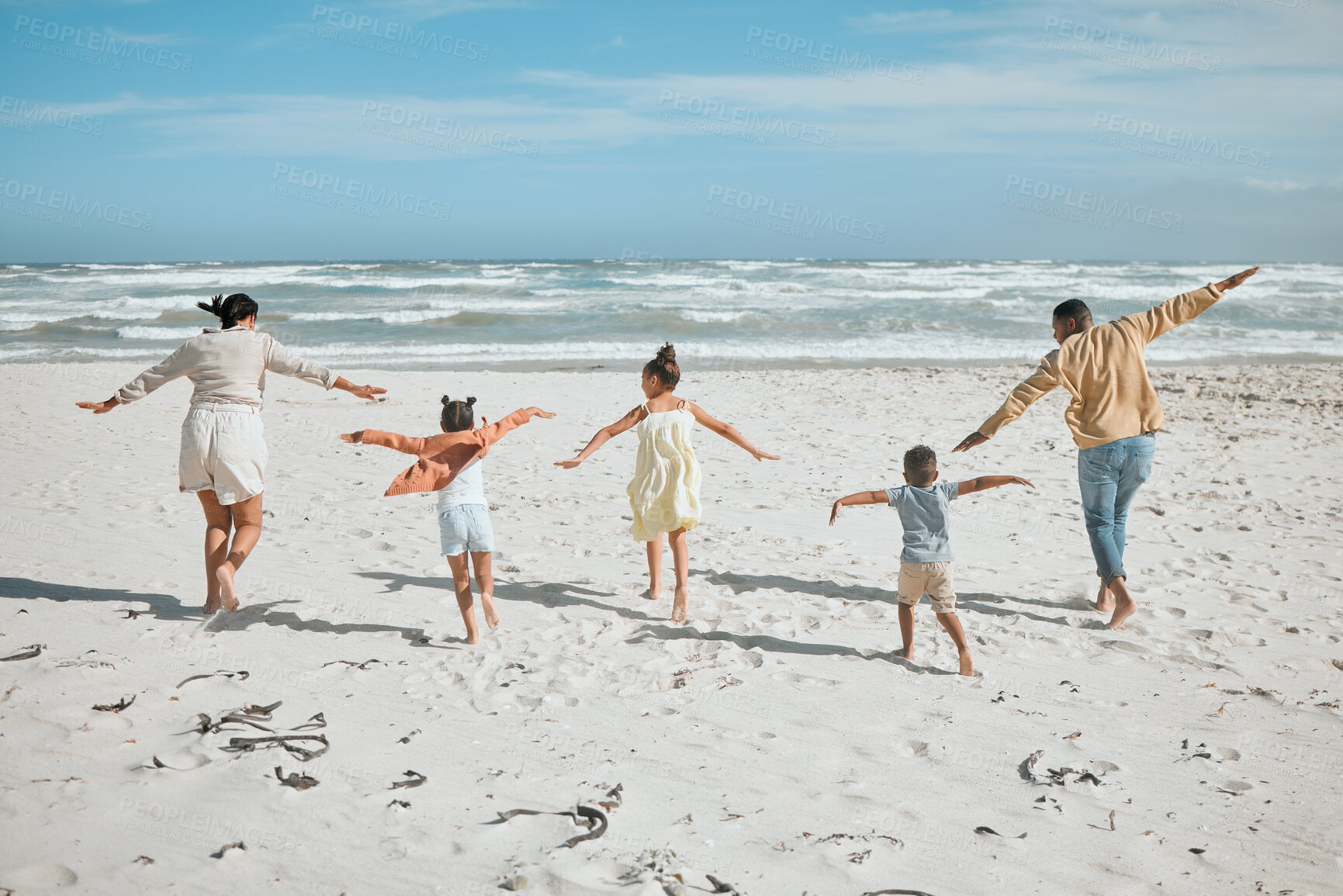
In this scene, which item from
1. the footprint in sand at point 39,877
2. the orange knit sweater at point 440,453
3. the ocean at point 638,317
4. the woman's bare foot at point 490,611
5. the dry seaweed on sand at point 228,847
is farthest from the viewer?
the ocean at point 638,317

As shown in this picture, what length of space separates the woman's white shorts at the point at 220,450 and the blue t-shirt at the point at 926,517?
3175 millimetres

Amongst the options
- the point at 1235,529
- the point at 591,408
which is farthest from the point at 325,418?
the point at 1235,529

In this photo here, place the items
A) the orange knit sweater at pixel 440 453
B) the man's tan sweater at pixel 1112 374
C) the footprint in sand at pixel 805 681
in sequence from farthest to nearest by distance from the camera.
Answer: the man's tan sweater at pixel 1112 374, the orange knit sweater at pixel 440 453, the footprint in sand at pixel 805 681

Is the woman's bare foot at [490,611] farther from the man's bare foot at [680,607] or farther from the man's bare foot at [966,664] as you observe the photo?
the man's bare foot at [966,664]

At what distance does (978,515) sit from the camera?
6.91m

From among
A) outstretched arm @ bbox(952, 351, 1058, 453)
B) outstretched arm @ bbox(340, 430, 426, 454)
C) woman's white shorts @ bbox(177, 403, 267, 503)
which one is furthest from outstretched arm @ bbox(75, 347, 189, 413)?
outstretched arm @ bbox(952, 351, 1058, 453)

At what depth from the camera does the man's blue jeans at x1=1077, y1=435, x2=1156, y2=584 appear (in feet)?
15.1

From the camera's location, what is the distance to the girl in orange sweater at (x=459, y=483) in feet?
13.7

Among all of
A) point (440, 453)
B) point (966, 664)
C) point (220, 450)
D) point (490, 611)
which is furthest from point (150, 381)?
point (966, 664)

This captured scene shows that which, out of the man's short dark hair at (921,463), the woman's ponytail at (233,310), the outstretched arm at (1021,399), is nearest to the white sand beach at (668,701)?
the man's short dark hair at (921,463)

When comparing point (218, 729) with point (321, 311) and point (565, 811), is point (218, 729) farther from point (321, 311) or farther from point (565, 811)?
point (321, 311)

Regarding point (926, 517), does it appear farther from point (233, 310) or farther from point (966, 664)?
point (233, 310)

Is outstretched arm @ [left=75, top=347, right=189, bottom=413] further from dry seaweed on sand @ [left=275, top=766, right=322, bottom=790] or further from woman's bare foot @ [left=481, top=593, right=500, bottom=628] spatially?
dry seaweed on sand @ [left=275, top=766, right=322, bottom=790]

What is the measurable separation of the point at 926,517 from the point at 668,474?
4.66 feet
